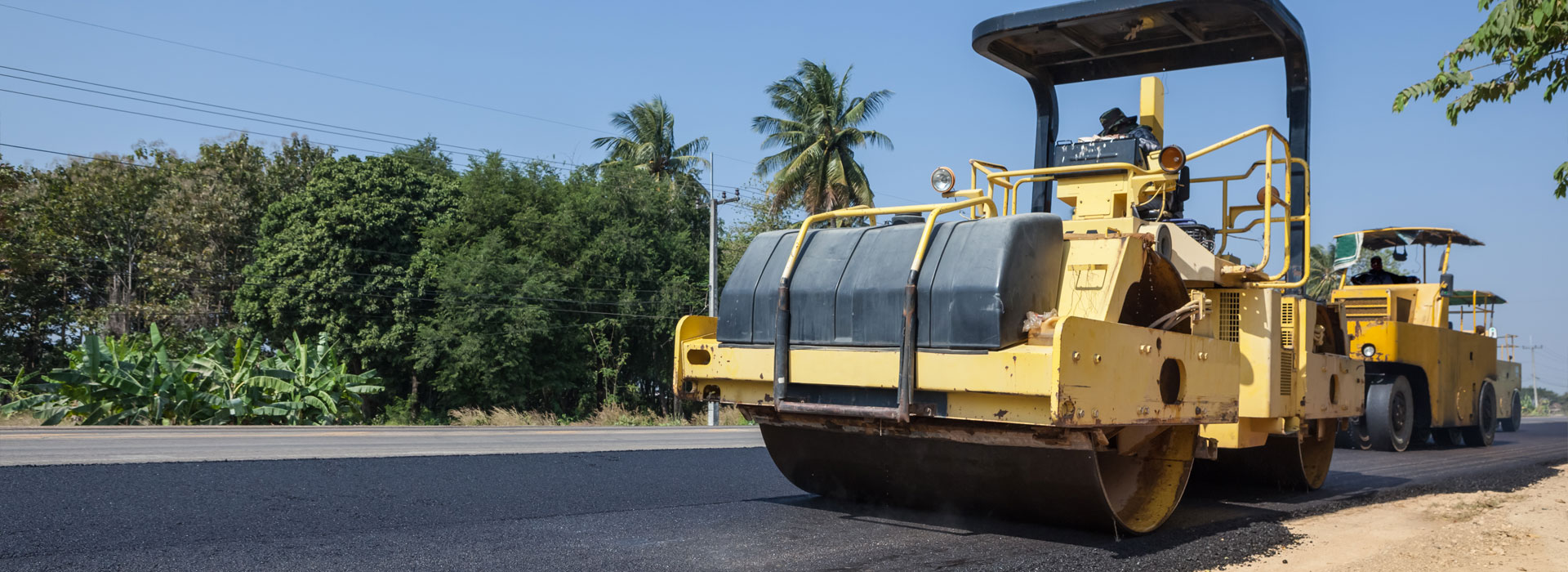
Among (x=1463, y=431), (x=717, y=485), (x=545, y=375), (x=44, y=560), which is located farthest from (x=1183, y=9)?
(x=545, y=375)

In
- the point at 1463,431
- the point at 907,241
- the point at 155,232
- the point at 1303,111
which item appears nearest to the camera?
the point at 907,241

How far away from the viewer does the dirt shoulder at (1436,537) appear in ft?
17.1

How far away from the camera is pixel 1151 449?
5805 mm

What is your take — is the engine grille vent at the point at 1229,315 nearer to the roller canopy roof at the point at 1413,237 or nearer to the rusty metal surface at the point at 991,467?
the rusty metal surface at the point at 991,467

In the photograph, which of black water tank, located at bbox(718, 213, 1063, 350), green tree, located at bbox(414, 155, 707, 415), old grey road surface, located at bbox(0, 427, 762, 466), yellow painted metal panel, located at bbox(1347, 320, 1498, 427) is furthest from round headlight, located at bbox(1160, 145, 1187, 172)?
green tree, located at bbox(414, 155, 707, 415)

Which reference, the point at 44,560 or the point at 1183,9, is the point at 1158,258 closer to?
the point at 1183,9

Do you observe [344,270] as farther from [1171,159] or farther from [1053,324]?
[1053,324]

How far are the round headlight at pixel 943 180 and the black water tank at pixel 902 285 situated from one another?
2.37 ft

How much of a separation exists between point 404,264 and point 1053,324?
31.0 m

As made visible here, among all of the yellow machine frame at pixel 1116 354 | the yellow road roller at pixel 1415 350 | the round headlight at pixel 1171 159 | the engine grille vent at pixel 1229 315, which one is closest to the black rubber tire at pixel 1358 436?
the yellow road roller at pixel 1415 350

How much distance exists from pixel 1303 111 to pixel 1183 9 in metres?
1.28

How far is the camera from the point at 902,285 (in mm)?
5023

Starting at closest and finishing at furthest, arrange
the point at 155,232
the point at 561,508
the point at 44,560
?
the point at 44,560, the point at 561,508, the point at 155,232

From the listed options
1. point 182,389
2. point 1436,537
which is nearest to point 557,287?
point 182,389
